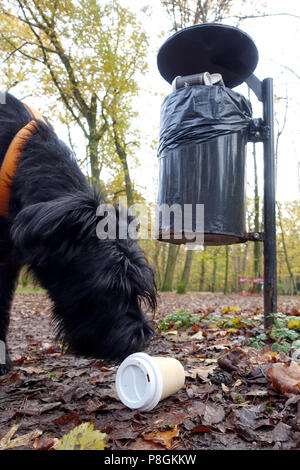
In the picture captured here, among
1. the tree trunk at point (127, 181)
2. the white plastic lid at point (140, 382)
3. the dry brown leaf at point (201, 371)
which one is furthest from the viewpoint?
the tree trunk at point (127, 181)

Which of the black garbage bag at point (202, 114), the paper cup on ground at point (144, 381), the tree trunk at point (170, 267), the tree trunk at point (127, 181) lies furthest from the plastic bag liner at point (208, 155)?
the tree trunk at point (170, 267)

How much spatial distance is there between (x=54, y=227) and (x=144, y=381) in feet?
3.28

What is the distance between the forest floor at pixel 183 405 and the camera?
1.63 metres

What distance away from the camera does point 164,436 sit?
163cm

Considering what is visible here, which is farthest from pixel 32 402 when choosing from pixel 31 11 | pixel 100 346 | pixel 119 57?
pixel 31 11

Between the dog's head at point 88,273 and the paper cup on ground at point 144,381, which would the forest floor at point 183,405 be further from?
the dog's head at point 88,273

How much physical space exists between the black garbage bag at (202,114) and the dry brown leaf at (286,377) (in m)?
1.89

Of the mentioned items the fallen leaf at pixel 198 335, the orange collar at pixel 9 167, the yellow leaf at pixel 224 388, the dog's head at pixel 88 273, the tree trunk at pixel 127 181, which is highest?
the tree trunk at pixel 127 181

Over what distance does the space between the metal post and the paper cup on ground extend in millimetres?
1835

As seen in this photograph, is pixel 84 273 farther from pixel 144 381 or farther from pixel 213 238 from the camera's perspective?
pixel 213 238

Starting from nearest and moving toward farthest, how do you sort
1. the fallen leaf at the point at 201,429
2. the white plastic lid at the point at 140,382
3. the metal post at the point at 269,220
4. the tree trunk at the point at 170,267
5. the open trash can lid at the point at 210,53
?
the fallen leaf at the point at 201,429 < the white plastic lid at the point at 140,382 < the open trash can lid at the point at 210,53 < the metal post at the point at 269,220 < the tree trunk at the point at 170,267

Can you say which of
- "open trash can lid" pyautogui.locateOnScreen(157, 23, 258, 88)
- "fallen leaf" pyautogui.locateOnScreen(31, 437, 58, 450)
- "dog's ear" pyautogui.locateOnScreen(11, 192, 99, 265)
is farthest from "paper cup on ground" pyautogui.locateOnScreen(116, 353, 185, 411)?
"open trash can lid" pyautogui.locateOnScreen(157, 23, 258, 88)

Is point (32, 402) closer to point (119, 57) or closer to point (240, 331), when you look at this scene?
point (240, 331)

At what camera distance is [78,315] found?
2291 millimetres
